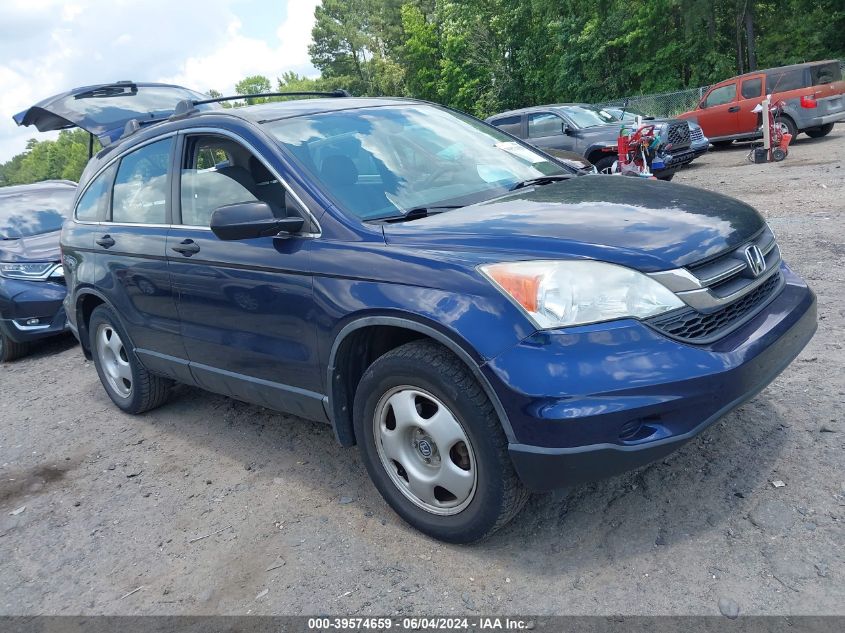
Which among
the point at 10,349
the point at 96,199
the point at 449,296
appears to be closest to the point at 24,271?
the point at 10,349

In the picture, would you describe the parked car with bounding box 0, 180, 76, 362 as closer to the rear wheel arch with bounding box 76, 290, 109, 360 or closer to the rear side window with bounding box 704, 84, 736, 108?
the rear wheel arch with bounding box 76, 290, 109, 360

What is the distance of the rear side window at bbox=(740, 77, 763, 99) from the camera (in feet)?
56.5

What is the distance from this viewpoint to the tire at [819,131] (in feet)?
52.8

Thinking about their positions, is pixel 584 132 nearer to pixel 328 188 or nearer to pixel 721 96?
pixel 721 96

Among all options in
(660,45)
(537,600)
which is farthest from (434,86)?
(537,600)

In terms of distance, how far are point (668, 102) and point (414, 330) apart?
2725 cm

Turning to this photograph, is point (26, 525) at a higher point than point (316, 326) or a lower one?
lower

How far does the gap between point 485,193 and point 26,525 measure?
9.93 ft

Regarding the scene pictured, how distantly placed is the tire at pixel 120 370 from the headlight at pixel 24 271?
2833mm

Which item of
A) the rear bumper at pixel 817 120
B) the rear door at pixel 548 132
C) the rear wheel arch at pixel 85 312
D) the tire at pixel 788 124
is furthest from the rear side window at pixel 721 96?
the rear wheel arch at pixel 85 312

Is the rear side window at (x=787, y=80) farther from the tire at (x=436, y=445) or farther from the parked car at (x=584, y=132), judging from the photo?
the tire at (x=436, y=445)

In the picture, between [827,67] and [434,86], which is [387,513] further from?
[434,86]

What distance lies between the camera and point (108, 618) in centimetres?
295

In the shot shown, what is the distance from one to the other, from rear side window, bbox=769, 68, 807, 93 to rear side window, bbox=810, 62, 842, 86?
0.19 metres
